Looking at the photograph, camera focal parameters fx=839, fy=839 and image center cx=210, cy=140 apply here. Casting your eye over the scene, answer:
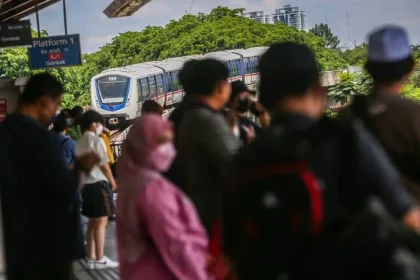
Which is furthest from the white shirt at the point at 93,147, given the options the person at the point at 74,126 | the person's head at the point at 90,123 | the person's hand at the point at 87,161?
the person's hand at the point at 87,161

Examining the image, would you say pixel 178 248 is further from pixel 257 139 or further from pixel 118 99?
pixel 118 99

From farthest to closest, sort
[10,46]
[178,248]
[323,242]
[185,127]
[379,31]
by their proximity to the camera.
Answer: [10,46], [185,127], [178,248], [379,31], [323,242]

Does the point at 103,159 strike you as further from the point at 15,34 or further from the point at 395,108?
the point at 15,34

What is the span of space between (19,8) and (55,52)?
1495 mm

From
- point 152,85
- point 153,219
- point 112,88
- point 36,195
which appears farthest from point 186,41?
point 153,219

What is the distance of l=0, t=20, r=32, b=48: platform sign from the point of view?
17.3m

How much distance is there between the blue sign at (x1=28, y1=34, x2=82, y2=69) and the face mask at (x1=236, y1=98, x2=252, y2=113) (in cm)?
1400

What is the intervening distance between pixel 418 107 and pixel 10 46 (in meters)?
15.6

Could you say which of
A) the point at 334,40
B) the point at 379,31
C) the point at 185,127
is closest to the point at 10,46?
the point at 185,127

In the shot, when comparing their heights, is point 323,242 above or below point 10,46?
below

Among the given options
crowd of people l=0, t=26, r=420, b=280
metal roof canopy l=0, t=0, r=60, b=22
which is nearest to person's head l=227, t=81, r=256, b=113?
crowd of people l=0, t=26, r=420, b=280

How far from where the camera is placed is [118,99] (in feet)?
110

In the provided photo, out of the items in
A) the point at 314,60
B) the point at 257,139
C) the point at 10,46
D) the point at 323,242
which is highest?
the point at 10,46

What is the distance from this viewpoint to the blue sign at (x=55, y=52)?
18500mm
